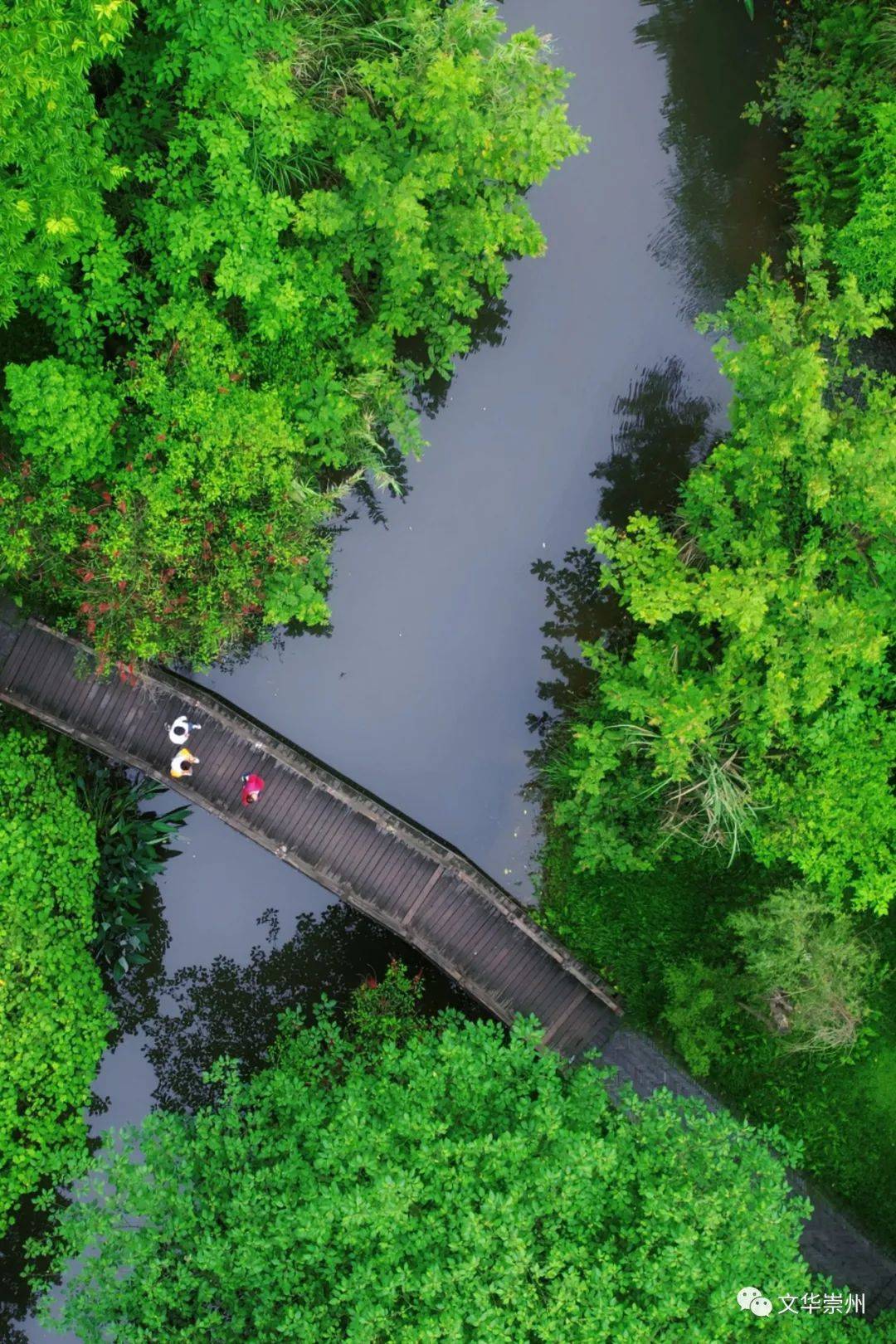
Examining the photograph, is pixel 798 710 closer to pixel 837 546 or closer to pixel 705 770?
pixel 705 770

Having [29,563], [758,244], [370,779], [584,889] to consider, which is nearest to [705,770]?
[584,889]

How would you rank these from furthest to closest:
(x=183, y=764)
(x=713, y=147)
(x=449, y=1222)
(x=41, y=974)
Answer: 1. (x=713, y=147)
2. (x=183, y=764)
3. (x=41, y=974)
4. (x=449, y=1222)

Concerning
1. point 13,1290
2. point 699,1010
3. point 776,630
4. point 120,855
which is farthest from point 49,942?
point 776,630

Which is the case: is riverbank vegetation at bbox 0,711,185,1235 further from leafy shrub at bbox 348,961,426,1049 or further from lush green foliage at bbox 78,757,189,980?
leafy shrub at bbox 348,961,426,1049

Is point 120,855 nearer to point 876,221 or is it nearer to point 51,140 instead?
point 51,140

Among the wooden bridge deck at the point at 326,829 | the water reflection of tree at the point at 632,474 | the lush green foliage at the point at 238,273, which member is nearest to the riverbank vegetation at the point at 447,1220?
the wooden bridge deck at the point at 326,829

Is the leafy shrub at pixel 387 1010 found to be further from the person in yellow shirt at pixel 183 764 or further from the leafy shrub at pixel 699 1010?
the person in yellow shirt at pixel 183 764
